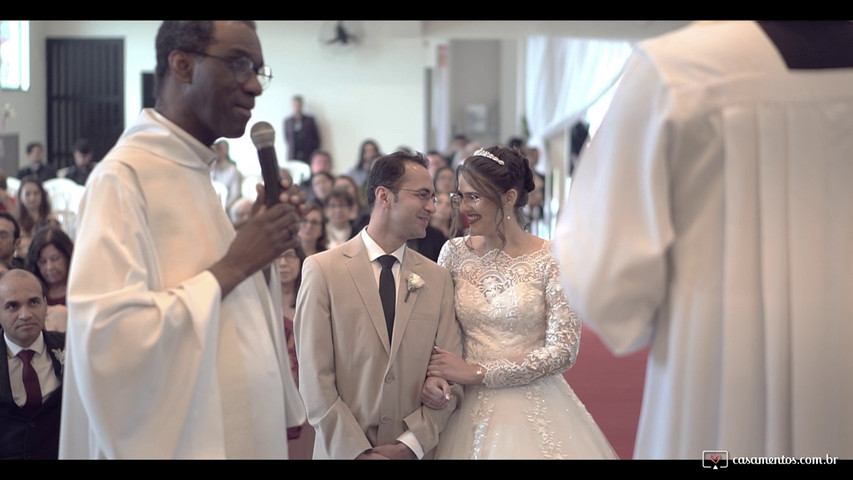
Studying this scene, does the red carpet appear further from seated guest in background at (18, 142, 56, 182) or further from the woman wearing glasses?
seated guest in background at (18, 142, 56, 182)

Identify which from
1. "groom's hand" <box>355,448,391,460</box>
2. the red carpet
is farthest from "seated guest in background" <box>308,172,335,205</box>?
"groom's hand" <box>355,448,391,460</box>

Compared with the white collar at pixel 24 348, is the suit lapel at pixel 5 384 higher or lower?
lower

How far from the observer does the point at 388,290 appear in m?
3.25

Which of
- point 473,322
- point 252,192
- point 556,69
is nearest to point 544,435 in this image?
point 473,322

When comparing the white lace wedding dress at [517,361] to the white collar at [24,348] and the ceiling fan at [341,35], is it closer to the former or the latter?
the white collar at [24,348]

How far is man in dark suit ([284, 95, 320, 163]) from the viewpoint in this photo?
16.3m

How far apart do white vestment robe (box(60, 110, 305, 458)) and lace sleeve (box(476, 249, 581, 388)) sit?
1115 millimetres

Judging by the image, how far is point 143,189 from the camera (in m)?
2.11

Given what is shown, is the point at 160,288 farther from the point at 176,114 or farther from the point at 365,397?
the point at 365,397

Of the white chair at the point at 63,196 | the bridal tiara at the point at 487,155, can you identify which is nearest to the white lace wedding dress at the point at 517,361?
the bridal tiara at the point at 487,155

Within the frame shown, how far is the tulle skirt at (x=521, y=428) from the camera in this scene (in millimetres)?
3246

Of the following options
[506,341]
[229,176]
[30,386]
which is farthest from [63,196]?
[506,341]

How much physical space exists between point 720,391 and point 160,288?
124 centimetres

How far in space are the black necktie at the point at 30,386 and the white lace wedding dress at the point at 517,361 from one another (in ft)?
4.83
